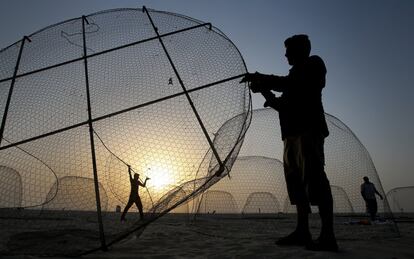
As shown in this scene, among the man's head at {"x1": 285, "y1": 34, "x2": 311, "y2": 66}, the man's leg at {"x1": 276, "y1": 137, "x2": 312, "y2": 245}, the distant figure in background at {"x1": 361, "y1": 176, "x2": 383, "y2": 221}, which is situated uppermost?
the man's head at {"x1": 285, "y1": 34, "x2": 311, "y2": 66}

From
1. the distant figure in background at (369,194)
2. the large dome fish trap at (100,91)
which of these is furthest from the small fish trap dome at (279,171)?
the large dome fish trap at (100,91)

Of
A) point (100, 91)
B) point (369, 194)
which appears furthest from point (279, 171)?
point (100, 91)

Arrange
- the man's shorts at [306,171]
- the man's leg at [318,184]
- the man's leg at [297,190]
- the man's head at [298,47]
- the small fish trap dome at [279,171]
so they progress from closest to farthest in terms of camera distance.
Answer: the man's leg at [318,184] → the man's shorts at [306,171] → the man's leg at [297,190] → the man's head at [298,47] → the small fish trap dome at [279,171]

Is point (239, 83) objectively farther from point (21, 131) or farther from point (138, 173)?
point (21, 131)

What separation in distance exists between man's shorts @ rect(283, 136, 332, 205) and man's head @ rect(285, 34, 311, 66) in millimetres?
856

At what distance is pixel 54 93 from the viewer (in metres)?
4.76

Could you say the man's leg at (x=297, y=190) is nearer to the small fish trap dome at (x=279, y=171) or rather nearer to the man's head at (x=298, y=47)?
the man's head at (x=298, y=47)

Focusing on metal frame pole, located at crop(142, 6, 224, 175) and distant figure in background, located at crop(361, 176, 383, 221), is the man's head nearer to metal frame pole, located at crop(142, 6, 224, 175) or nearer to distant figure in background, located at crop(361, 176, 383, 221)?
metal frame pole, located at crop(142, 6, 224, 175)

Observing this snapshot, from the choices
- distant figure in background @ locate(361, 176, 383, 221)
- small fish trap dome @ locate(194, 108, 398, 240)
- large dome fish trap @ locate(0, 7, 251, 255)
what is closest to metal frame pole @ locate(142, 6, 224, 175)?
large dome fish trap @ locate(0, 7, 251, 255)

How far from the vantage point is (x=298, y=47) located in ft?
11.6

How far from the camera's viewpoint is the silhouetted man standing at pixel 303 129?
3135 millimetres

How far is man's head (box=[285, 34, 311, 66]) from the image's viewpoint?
3531 millimetres

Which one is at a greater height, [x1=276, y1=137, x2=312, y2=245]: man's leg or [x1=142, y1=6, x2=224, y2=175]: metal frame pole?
[x1=142, y1=6, x2=224, y2=175]: metal frame pole

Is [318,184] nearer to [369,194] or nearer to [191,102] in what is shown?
[191,102]
